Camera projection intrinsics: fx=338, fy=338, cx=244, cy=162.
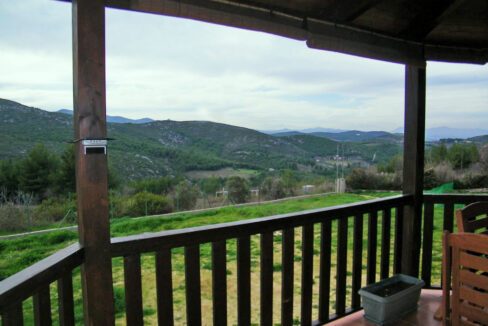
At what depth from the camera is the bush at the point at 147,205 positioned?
6935mm

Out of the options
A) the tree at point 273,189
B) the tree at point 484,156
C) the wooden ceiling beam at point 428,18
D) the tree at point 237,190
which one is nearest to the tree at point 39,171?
the wooden ceiling beam at point 428,18

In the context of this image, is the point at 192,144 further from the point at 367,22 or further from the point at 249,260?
the point at 249,260

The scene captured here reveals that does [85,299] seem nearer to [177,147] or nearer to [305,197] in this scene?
[177,147]

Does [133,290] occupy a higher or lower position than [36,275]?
lower

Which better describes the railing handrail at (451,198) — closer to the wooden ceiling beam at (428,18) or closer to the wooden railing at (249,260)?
the wooden railing at (249,260)

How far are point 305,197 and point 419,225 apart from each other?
6.42 meters

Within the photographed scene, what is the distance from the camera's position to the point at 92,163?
1.27m

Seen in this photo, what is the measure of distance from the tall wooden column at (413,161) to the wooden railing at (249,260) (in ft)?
0.59

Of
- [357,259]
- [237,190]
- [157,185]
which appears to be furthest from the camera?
[237,190]

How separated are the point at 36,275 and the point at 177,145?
742 centimetres

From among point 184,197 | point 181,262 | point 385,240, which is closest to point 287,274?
point 385,240

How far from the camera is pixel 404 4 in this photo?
2230 mm

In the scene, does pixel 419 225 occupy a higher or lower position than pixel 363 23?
lower

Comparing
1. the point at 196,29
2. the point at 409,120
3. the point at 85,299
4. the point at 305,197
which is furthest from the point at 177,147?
the point at 85,299
